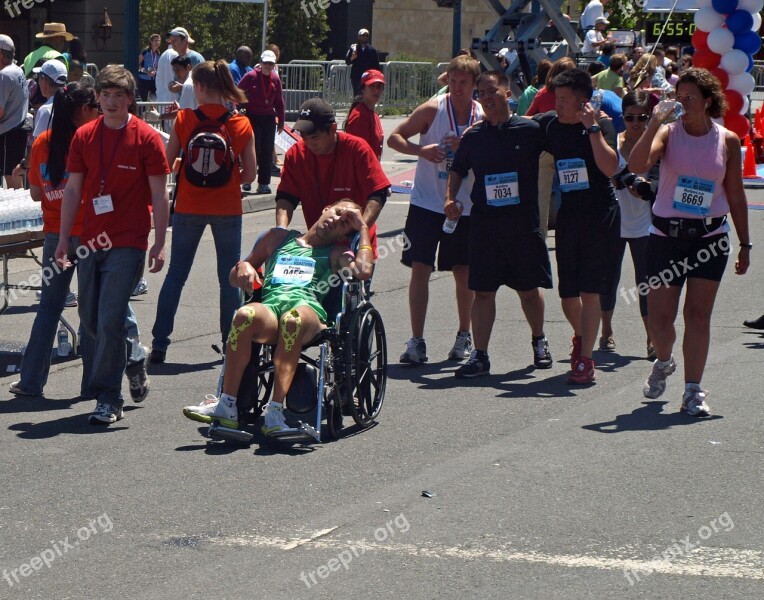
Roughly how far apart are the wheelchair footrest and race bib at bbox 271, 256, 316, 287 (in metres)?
0.83

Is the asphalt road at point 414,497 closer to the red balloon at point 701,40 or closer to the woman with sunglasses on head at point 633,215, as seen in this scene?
the woman with sunglasses on head at point 633,215

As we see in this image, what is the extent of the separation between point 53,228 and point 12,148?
5.69 metres

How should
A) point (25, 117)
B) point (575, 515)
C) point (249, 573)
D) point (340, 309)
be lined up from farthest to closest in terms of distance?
point (25, 117)
point (340, 309)
point (575, 515)
point (249, 573)

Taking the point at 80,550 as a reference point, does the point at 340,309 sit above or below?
above

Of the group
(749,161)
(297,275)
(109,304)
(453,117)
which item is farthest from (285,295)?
(749,161)

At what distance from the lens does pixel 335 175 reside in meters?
7.60

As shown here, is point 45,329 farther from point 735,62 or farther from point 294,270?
point 735,62

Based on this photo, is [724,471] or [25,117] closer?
[724,471]

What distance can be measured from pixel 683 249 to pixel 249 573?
11.3 feet

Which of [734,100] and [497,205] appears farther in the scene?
[734,100]

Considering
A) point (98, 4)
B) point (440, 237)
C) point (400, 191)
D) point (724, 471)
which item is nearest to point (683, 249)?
point (724, 471)

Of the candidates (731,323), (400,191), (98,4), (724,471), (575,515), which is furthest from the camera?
(98,4)

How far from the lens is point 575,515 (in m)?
5.54

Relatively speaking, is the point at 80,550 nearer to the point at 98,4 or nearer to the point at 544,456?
the point at 544,456
